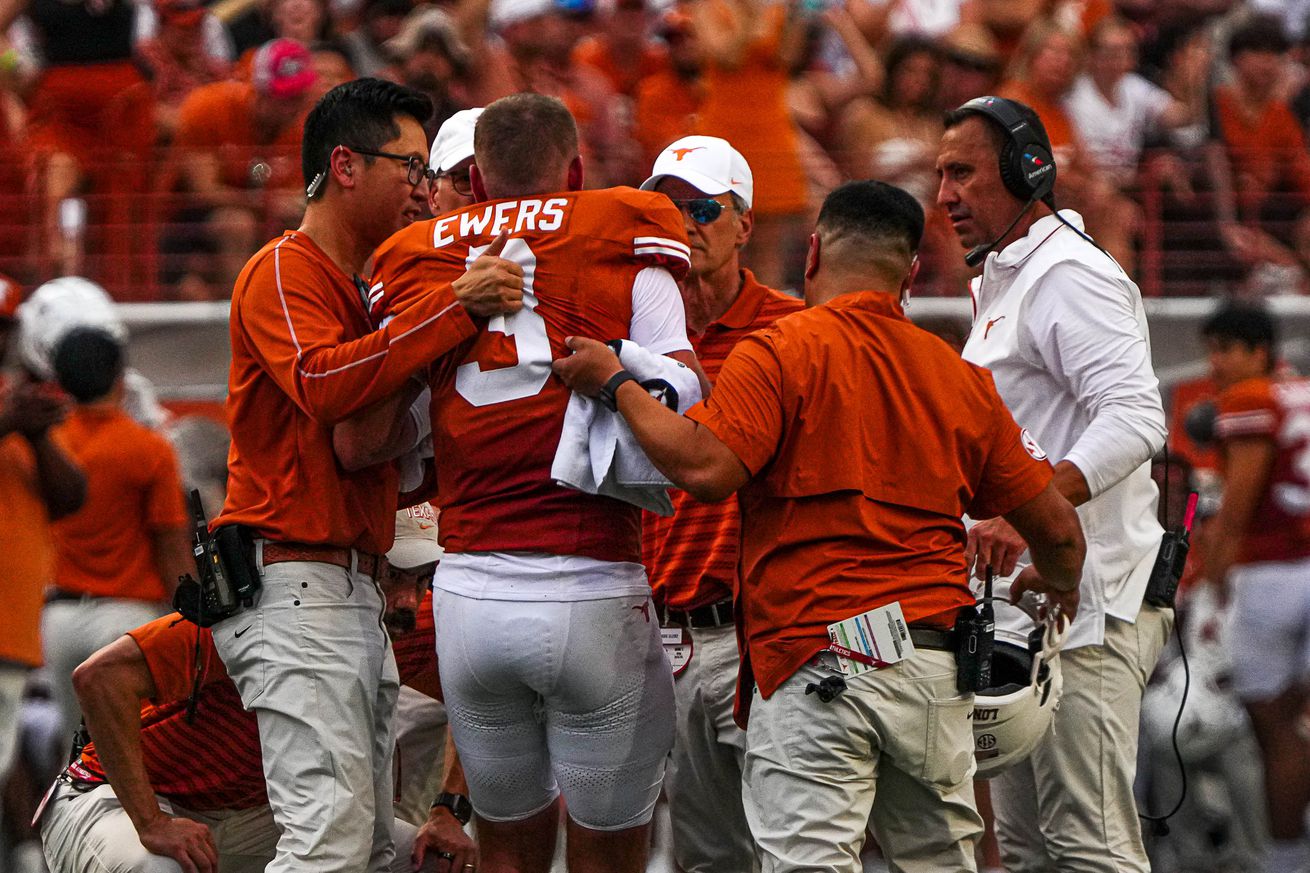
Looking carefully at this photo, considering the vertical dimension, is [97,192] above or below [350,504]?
below

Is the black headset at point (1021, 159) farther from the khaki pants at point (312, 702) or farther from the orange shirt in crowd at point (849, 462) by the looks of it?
the khaki pants at point (312, 702)

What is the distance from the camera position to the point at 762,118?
10938 mm

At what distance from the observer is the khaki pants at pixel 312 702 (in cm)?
471

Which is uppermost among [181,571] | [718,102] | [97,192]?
[718,102]

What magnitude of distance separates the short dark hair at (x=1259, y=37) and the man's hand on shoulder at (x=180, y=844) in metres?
9.07

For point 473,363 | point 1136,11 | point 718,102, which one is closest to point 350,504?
point 473,363

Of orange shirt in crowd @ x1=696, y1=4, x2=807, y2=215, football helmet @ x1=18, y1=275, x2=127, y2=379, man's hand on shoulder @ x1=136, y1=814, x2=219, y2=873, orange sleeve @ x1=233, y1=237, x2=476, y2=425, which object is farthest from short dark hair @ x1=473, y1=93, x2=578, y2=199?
orange shirt in crowd @ x1=696, y1=4, x2=807, y2=215

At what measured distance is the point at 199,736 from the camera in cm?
519

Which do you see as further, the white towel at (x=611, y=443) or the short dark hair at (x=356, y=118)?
the short dark hair at (x=356, y=118)

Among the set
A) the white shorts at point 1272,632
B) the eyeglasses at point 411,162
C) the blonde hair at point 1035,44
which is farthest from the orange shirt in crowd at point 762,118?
the eyeglasses at point 411,162

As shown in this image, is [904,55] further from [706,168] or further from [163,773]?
[163,773]

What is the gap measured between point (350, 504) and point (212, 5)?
29.0ft

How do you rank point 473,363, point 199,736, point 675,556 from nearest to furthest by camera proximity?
point 473,363 < point 199,736 < point 675,556

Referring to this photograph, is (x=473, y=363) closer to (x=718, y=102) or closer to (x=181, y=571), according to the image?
(x=181, y=571)
